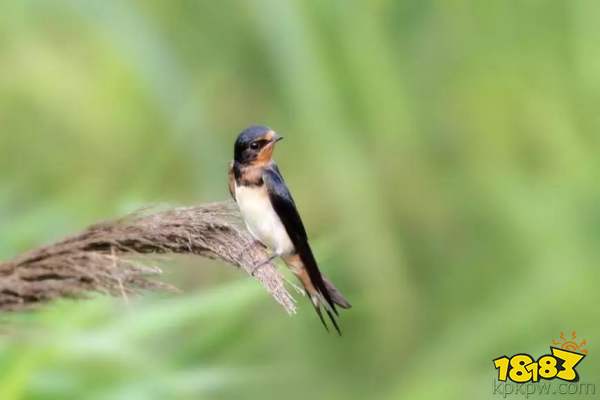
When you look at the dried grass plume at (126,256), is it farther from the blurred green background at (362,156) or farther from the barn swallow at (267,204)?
the blurred green background at (362,156)

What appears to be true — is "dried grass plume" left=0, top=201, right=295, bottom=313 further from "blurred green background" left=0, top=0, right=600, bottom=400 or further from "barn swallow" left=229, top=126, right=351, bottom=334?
"blurred green background" left=0, top=0, right=600, bottom=400

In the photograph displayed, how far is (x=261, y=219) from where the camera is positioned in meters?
2.86

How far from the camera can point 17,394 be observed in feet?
9.35

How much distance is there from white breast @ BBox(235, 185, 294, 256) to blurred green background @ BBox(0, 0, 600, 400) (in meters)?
0.80

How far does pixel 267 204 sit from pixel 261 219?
43 mm

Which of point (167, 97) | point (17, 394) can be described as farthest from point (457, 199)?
point (17, 394)

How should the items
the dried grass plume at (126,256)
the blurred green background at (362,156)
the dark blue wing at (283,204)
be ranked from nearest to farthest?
1. the dried grass plume at (126,256)
2. the dark blue wing at (283,204)
3. the blurred green background at (362,156)

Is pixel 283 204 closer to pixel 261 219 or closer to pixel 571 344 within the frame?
pixel 261 219

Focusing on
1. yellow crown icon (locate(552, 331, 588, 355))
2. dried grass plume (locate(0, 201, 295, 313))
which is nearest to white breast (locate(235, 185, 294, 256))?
dried grass plume (locate(0, 201, 295, 313))

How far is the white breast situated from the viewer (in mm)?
2854

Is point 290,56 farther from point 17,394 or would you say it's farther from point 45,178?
point 17,394

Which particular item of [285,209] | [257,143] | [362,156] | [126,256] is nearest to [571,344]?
[362,156]

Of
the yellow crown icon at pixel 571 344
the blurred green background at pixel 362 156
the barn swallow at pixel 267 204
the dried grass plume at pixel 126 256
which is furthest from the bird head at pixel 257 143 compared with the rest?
the yellow crown icon at pixel 571 344

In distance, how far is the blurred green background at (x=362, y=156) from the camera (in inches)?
171
